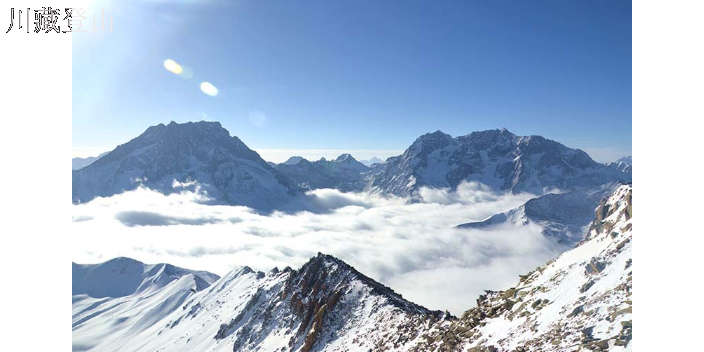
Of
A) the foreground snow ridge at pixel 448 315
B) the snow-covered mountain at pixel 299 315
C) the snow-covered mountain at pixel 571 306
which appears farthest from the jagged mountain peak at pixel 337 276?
the snow-covered mountain at pixel 571 306

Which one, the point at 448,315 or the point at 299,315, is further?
the point at 299,315

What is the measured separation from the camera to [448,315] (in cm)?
3275

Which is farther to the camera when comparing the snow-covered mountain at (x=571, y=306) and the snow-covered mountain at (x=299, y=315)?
the snow-covered mountain at (x=299, y=315)

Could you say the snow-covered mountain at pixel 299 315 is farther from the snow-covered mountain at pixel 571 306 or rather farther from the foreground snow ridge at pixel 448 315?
the snow-covered mountain at pixel 571 306

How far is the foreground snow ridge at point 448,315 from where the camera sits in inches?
672

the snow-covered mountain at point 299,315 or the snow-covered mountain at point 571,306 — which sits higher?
the snow-covered mountain at point 571,306

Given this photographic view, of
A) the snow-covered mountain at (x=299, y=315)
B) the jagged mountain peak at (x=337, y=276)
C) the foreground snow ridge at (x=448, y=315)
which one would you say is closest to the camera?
the foreground snow ridge at (x=448, y=315)

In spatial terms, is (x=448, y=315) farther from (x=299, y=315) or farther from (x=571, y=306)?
(x=299, y=315)

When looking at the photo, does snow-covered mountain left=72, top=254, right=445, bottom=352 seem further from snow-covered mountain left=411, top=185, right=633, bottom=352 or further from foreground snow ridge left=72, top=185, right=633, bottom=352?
snow-covered mountain left=411, top=185, right=633, bottom=352

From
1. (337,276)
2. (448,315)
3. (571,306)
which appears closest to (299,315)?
(337,276)
